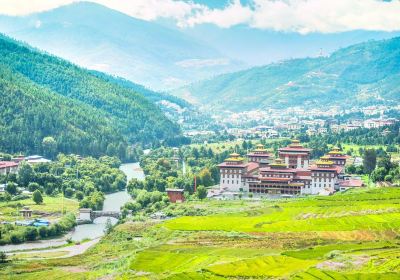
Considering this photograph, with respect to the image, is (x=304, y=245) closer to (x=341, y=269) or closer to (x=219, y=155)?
(x=341, y=269)

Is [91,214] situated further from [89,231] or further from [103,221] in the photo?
[89,231]

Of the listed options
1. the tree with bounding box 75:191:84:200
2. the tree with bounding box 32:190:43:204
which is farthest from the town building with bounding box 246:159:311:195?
the tree with bounding box 32:190:43:204

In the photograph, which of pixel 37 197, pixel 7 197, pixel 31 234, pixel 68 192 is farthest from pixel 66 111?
pixel 31 234

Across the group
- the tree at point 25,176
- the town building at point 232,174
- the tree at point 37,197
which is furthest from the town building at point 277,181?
the tree at point 25,176

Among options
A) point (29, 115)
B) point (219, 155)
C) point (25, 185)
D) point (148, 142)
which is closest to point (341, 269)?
point (25, 185)

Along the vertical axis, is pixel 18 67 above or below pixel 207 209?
above

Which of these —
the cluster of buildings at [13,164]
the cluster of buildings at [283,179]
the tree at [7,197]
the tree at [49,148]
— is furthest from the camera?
the tree at [49,148]

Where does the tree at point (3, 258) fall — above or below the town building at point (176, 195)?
below

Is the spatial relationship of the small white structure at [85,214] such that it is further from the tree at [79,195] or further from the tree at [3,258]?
the tree at [3,258]
